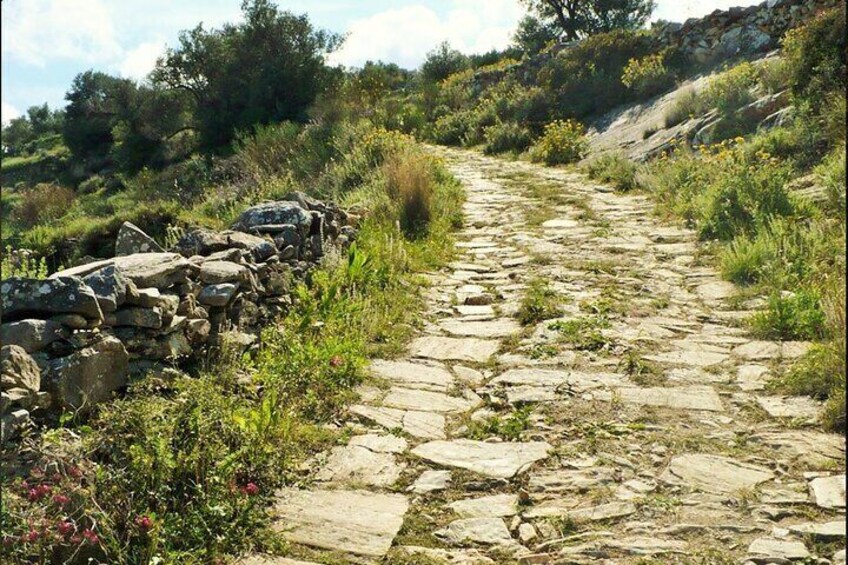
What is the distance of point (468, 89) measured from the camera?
76.2ft

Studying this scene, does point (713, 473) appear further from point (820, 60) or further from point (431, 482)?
point (820, 60)

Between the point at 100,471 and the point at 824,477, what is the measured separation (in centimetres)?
319

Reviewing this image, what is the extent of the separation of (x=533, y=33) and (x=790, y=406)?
32684mm

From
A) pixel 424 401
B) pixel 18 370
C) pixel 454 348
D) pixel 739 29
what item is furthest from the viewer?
pixel 739 29

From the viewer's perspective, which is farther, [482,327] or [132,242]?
[132,242]

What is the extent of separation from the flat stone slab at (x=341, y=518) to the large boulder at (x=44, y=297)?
1337 mm

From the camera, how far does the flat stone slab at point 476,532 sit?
131 inches

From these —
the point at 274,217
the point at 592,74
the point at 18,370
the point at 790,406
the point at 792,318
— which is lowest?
the point at 790,406

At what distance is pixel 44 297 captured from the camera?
3.80 meters

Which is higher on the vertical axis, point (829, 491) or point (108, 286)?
point (108, 286)

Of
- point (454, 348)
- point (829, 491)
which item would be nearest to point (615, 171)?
point (454, 348)

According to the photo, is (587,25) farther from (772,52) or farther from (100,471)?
(100,471)

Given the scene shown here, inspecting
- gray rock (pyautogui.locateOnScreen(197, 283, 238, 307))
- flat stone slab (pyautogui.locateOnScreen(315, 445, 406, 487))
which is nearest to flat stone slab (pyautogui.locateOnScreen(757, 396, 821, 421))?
flat stone slab (pyautogui.locateOnScreen(315, 445, 406, 487))

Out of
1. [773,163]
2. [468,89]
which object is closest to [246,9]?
[468,89]
